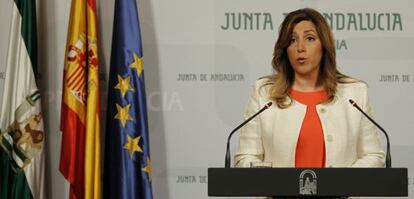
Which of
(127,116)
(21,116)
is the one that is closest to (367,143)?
(127,116)

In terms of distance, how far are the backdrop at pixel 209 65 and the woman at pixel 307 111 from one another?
1534mm

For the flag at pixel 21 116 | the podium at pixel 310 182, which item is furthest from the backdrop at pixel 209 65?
the podium at pixel 310 182

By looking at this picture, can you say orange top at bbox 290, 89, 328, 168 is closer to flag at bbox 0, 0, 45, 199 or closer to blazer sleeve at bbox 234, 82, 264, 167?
blazer sleeve at bbox 234, 82, 264, 167

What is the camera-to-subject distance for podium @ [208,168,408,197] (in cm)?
275

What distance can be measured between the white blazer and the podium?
830mm

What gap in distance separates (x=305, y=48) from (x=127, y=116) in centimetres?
170

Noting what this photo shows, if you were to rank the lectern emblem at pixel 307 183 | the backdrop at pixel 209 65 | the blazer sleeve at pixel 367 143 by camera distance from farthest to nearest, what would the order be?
the backdrop at pixel 209 65 → the blazer sleeve at pixel 367 143 → the lectern emblem at pixel 307 183

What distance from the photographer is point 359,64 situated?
5312 millimetres

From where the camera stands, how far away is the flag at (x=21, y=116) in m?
5.05

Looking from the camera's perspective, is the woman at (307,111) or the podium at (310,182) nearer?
the podium at (310,182)

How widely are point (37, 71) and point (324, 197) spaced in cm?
303

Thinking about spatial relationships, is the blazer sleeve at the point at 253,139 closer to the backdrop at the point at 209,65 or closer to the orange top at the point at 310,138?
the orange top at the point at 310,138

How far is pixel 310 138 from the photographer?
3682 mm

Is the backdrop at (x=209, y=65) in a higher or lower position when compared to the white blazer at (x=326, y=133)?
higher
